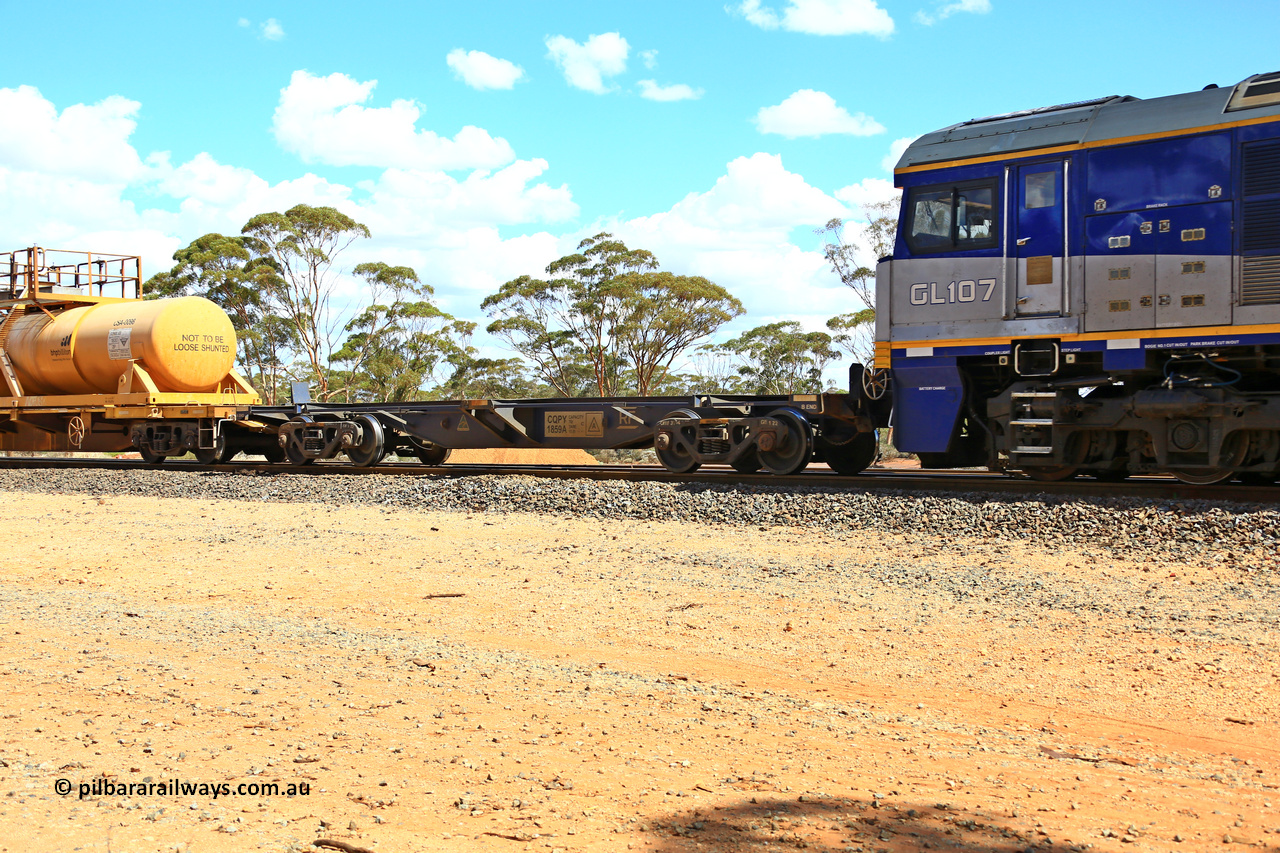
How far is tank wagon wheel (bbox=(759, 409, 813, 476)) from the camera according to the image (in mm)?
12422

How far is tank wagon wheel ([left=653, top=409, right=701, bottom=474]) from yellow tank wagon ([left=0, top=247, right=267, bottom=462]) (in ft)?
29.0

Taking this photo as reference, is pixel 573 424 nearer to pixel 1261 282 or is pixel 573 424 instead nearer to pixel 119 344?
pixel 1261 282

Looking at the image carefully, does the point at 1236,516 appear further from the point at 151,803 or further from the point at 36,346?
the point at 36,346

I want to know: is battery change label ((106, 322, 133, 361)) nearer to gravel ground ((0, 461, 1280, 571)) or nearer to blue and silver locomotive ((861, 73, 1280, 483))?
gravel ground ((0, 461, 1280, 571))

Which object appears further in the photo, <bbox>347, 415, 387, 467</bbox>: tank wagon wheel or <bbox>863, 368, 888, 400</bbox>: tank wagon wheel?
<bbox>347, 415, 387, 467</bbox>: tank wagon wheel

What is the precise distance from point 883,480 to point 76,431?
16.7 m

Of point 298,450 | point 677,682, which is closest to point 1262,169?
point 677,682

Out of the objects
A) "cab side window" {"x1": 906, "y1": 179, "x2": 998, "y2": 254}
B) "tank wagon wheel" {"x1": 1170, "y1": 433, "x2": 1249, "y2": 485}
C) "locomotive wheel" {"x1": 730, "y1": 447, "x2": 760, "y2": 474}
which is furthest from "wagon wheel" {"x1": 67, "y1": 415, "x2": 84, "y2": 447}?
"tank wagon wheel" {"x1": 1170, "y1": 433, "x2": 1249, "y2": 485}

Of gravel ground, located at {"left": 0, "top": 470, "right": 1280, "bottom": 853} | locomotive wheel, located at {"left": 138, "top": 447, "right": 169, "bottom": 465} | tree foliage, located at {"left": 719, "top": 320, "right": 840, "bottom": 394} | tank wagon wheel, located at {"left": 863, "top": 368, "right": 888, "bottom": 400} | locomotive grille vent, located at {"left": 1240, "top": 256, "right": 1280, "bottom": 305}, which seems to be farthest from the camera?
tree foliage, located at {"left": 719, "top": 320, "right": 840, "bottom": 394}

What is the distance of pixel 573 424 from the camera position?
48.0ft

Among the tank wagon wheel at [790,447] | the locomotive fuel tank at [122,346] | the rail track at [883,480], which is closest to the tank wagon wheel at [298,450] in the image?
the rail track at [883,480]

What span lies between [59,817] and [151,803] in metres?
0.30

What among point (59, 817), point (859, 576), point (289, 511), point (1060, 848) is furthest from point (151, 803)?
point (289, 511)

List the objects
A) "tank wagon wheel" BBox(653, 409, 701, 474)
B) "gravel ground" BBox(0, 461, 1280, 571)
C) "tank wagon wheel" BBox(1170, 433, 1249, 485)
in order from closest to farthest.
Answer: "gravel ground" BBox(0, 461, 1280, 571)
"tank wagon wheel" BBox(1170, 433, 1249, 485)
"tank wagon wheel" BBox(653, 409, 701, 474)
